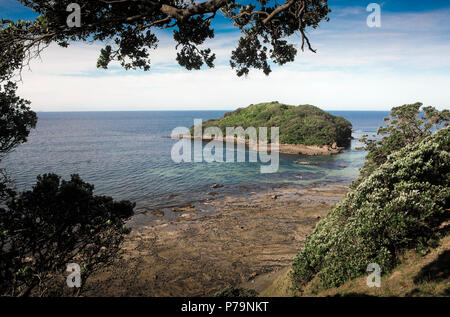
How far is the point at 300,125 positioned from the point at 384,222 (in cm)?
7611

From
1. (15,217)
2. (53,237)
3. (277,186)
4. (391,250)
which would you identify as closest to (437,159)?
(391,250)

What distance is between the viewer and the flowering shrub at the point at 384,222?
1044 cm

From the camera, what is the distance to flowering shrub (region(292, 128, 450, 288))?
34.2 feet

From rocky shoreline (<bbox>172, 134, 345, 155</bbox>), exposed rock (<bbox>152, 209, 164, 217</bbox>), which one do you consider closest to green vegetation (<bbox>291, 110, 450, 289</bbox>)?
exposed rock (<bbox>152, 209, 164, 217</bbox>)

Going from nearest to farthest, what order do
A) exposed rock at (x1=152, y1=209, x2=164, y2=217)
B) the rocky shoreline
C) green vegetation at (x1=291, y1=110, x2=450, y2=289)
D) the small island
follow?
green vegetation at (x1=291, y1=110, x2=450, y2=289), exposed rock at (x1=152, y1=209, x2=164, y2=217), the rocky shoreline, the small island

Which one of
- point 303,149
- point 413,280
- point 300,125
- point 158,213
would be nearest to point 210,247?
point 158,213

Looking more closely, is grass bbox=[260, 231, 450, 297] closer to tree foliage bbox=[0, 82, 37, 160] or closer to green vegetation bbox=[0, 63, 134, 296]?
green vegetation bbox=[0, 63, 134, 296]

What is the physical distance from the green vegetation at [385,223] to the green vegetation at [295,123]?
6461cm

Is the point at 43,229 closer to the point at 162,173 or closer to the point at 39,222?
the point at 39,222

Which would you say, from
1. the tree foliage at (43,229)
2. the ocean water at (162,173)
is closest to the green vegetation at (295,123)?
the ocean water at (162,173)

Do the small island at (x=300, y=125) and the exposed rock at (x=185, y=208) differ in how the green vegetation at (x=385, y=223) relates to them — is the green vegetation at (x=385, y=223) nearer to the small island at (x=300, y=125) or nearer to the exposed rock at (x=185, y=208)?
the exposed rock at (x=185, y=208)

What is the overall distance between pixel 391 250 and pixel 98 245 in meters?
12.5

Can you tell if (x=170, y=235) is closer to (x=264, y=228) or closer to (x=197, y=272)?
(x=197, y=272)

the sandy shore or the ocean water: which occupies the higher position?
the ocean water
